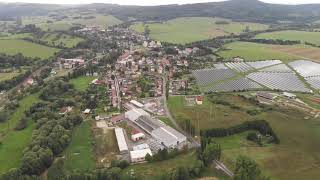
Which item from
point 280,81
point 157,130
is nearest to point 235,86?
point 280,81

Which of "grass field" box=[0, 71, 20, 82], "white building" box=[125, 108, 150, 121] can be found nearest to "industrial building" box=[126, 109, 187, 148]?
"white building" box=[125, 108, 150, 121]

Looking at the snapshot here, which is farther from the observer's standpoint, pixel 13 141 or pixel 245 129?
pixel 245 129

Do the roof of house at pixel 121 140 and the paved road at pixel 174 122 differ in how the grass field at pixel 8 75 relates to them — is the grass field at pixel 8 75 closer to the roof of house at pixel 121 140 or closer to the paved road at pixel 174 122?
the paved road at pixel 174 122

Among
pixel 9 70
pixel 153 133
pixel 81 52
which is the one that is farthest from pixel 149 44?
pixel 153 133

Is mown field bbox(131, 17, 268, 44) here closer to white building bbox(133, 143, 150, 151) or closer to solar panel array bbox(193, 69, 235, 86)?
solar panel array bbox(193, 69, 235, 86)

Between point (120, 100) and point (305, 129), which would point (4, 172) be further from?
point (305, 129)

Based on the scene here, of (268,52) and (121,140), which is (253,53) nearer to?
(268,52)
